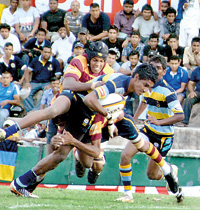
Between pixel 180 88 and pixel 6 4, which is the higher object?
pixel 6 4

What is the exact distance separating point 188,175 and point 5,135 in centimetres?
511

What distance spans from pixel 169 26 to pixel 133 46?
1.47m

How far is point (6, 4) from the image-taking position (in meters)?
16.7

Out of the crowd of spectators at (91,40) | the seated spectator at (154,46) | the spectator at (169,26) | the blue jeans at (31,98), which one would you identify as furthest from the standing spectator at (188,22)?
the blue jeans at (31,98)

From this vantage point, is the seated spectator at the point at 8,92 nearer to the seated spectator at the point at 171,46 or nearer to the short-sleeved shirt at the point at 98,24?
the short-sleeved shirt at the point at 98,24

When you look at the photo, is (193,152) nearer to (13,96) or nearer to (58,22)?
(13,96)

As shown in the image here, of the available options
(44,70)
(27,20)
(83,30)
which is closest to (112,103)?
(44,70)

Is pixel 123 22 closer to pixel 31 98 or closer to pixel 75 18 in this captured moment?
pixel 75 18

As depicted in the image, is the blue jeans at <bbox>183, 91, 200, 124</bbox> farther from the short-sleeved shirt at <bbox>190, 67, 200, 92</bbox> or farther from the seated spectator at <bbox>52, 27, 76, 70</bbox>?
A: the seated spectator at <bbox>52, 27, 76, 70</bbox>

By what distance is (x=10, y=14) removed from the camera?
15914 millimetres

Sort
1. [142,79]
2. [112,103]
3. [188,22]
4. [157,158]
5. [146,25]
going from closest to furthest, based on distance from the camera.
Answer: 1. [142,79]
2. [112,103]
3. [157,158]
4. [188,22]
5. [146,25]

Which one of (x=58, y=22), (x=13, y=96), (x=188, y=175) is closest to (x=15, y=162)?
(x=13, y=96)

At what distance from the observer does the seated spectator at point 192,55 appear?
44.8 feet

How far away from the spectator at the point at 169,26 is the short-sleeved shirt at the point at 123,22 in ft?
3.00
